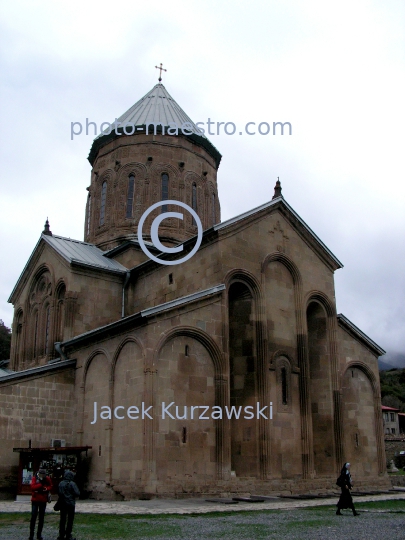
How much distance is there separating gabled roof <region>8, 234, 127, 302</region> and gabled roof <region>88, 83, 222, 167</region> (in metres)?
5.92

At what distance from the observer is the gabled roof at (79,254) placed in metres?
23.5

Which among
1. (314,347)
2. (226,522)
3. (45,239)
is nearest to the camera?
(226,522)

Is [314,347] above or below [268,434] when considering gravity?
above

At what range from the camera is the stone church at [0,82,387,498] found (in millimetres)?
17266

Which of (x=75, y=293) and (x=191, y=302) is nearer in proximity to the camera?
(x=191, y=302)

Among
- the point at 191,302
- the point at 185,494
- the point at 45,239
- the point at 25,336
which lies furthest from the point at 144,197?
the point at 185,494

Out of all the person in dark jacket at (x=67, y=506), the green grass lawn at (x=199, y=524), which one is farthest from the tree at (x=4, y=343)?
the person in dark jacket at (x=67, y=506)

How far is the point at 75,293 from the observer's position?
75.3 ft

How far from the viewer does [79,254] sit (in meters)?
24.8

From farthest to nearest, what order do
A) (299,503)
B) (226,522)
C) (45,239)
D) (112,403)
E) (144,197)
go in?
1. (144,197)
2. (45,239)
3. (112,403)
4. (299,503)
5. (226,522)

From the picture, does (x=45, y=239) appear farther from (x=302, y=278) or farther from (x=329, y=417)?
(x=329, y=417)

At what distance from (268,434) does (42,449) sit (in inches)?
274

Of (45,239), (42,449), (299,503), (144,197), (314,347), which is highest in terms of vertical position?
(144,197)

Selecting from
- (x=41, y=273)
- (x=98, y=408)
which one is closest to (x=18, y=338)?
(x=41, y=273)
